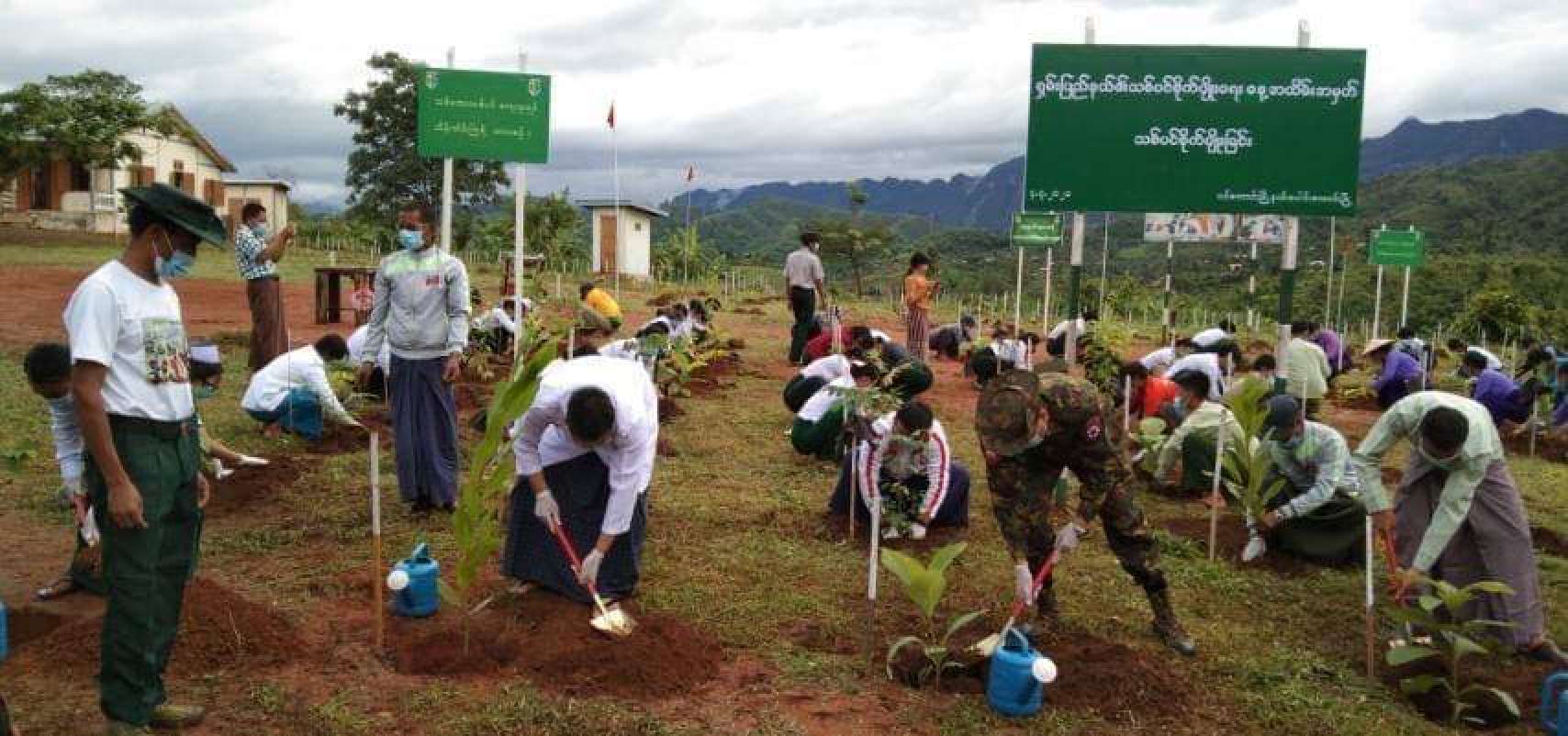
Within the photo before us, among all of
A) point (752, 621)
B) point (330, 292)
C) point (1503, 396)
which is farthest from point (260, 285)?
point (1503, 396)

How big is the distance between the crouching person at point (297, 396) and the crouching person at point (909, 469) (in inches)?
150

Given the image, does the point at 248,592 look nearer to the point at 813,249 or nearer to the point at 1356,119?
the point at 1356,119

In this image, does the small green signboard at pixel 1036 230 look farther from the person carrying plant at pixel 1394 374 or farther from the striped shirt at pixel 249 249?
the striped shirt at pixel 249 249

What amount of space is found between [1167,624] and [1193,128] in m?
3.45

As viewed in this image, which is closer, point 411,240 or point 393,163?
point 411,240

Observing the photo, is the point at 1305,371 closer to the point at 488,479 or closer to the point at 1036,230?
the point at 1036,230

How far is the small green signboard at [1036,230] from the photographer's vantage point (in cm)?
1569

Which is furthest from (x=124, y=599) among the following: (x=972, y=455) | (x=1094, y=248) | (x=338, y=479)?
(x=1094, y=248)

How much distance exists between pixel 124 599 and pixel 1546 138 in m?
122

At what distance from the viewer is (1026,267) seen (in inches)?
1634

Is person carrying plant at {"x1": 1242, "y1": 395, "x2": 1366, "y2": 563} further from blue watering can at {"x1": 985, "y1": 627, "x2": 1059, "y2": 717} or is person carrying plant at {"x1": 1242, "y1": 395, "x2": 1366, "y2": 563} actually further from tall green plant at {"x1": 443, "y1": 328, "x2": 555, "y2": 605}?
tall green plant at {"x1": 443, "y1": 328, "x2": 555, "y2": 605}

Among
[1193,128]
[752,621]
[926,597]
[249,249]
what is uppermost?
[1193,128]

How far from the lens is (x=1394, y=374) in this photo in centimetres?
1116

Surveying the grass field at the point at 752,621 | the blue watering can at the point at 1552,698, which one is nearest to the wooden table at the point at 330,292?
the grass field at the point at 752,621
